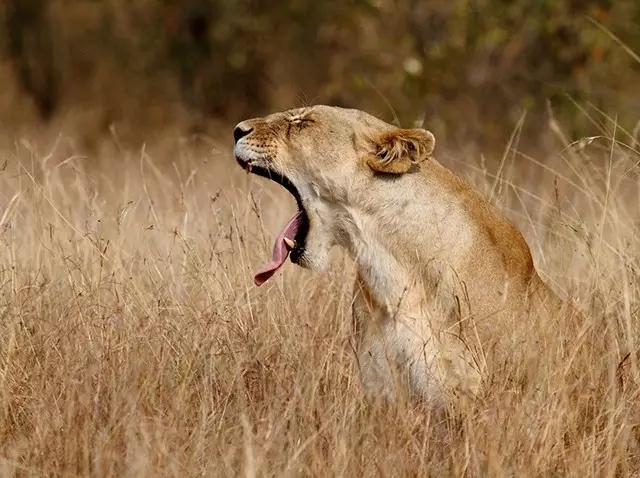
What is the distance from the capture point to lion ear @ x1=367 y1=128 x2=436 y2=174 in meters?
4.85

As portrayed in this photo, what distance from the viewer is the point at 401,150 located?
16.0ft

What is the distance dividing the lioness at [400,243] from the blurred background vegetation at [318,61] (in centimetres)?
571

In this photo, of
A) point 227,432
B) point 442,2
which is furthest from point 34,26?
point 227,432

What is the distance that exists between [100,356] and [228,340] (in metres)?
0.45

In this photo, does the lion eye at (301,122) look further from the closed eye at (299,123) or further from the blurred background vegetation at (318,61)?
the blurred background vegetation at (318,61)

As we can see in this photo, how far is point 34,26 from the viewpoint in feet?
55.2

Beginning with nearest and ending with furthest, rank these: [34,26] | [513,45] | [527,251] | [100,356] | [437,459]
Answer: [437,459] → [100,356] → [527,251] → [513,45] → [34,26]

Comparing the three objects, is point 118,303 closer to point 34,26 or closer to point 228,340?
point 228,340

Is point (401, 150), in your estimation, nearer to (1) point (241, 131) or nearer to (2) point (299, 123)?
(2) point (299, 123)

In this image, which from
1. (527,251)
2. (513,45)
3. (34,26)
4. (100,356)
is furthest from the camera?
(34,26)

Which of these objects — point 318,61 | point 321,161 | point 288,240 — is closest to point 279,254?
point 288,240

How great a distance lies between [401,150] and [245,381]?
936 millimetres

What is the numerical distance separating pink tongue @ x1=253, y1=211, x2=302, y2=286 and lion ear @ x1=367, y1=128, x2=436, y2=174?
363mm

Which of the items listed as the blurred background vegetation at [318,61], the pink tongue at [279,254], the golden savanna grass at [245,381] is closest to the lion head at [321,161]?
the pink tongue at [279,254]
